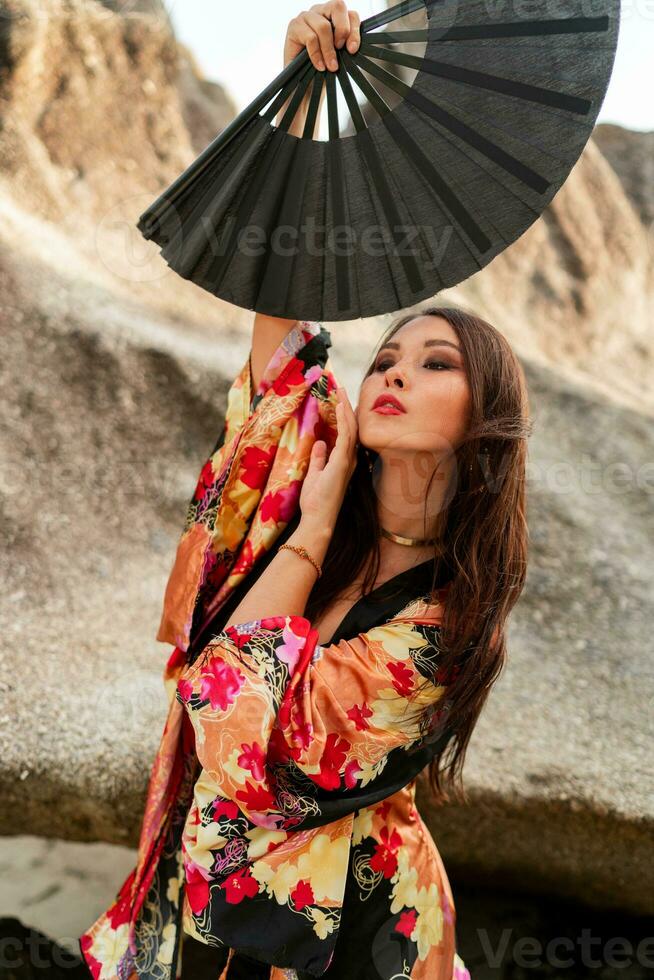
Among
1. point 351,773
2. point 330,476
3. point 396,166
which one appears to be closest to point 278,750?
point 351,773

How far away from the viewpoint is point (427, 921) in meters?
1.44

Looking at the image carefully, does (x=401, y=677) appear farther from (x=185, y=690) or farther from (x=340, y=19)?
(x=340, y=19)

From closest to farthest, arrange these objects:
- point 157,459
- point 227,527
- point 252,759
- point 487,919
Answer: point 252,759
point 227,527
point 487,919
point 157,459

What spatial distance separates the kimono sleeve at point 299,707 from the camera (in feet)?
3.98

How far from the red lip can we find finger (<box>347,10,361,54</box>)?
550 mm

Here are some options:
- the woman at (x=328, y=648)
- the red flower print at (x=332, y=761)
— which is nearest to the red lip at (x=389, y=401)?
the woman at (x=328, y=648)

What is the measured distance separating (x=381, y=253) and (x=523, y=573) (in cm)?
63

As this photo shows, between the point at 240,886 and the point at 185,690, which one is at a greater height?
the point at 185,690

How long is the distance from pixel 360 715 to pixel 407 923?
0.45 metres

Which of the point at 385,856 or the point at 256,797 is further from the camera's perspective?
the point at 385,856

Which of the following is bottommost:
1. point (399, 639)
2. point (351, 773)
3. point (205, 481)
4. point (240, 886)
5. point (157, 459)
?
point (240, 886)

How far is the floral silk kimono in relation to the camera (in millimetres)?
1242

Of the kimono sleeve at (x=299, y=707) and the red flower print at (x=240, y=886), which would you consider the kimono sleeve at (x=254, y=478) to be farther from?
the red flower print at (x=240, y=886)

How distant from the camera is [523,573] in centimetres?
145
